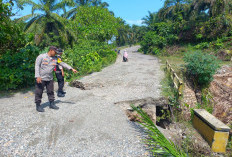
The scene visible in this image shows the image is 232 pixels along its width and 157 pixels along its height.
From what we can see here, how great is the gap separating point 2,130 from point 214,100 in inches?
295

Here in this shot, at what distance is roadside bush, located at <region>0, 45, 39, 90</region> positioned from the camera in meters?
5.45

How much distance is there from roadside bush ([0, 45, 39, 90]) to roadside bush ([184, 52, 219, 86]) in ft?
23.6

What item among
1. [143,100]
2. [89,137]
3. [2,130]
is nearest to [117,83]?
[143,100]

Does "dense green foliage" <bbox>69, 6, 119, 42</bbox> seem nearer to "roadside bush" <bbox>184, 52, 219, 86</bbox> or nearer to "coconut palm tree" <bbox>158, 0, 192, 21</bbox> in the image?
"roadside bush" <bbox>184, 52, 219, 86</bbox>

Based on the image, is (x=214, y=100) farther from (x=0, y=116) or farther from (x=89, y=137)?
(x=0, y=116)

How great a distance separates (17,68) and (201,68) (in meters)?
7.84

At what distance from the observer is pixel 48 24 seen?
50.1 ft

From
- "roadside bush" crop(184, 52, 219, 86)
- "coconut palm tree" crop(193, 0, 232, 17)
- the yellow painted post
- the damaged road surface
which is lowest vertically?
the yellow painted post

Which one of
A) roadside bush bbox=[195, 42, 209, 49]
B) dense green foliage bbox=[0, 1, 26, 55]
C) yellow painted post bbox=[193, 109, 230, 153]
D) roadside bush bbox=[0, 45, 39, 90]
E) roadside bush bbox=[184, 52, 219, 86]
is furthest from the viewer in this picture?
roadside bush bbox=[195, 42, 209, 49]

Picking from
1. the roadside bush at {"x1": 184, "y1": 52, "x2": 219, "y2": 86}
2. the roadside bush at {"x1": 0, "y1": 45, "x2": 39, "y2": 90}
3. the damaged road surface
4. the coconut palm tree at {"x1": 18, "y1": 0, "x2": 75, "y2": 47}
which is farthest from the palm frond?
the roadside bush at {"x1": 184, "y1": 52, "x2": 219, "y2": 86}

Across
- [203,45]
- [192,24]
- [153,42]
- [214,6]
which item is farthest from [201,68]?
[153,42]

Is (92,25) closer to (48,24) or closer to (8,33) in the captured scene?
(48,24)

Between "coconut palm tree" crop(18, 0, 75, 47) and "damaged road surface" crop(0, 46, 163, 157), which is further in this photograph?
"coconut palm tree" crop(18, 0, 75, 47)

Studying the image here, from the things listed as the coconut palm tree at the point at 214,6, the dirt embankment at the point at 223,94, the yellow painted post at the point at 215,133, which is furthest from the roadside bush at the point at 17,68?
the coconut palm tree at the point at 214,6
